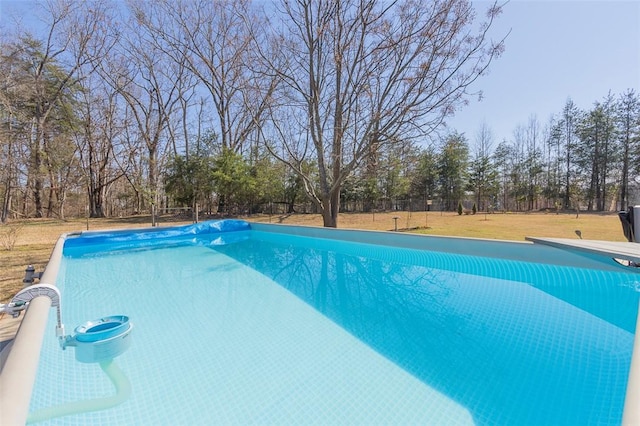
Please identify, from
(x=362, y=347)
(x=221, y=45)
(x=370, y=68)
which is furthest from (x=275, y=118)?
(x=362, y=347)

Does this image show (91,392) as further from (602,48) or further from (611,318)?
(602,48)

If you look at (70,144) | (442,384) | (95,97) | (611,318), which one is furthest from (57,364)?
(95,97)

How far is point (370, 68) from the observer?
26.2 feet

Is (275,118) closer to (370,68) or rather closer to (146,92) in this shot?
(370,68)

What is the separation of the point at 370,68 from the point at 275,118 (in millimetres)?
3451

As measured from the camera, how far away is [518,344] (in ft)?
8.46

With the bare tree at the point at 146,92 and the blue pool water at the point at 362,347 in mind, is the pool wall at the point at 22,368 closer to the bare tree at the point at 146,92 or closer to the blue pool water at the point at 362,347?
the blue pool water at the point at 362,347

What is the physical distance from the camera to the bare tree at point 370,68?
283 inches

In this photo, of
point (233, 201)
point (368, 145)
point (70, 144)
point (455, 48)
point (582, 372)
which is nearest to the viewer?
point (582, 372)

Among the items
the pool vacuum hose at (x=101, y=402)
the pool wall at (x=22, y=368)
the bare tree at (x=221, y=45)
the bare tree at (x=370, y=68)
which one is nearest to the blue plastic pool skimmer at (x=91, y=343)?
the pool vacuum hose at (x=101, y=402)

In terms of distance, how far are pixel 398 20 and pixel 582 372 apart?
302 inches

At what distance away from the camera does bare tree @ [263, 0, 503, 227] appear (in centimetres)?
718

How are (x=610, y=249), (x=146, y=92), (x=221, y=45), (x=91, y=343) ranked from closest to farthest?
(x=91, y=343) → (x=610, y=249) → (x=221, y=45) → (x=146, y=92)

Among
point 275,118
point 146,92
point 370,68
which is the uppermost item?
point 146,92
